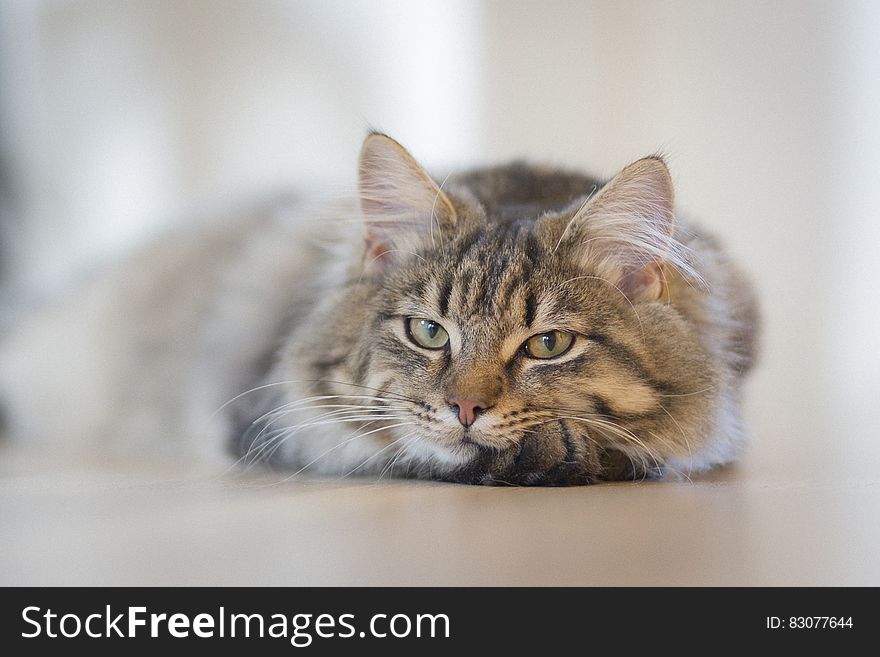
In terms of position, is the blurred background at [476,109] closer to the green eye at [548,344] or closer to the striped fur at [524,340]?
the striped fur at [524,340]

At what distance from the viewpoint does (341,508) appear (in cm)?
130

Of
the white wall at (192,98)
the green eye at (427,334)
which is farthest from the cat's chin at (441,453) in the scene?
the white wall at (192,98)

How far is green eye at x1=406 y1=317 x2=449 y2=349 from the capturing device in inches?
56.7

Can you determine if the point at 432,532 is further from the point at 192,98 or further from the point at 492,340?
the point at 192,98

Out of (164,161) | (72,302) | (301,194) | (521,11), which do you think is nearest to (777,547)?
(301,194)

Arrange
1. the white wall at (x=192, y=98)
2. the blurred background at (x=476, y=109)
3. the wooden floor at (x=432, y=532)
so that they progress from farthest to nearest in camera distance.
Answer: the white wall at (x=192, y=98) → the blurred background at (x=476, y=109) → the wooden floor at (x=432, y=532)

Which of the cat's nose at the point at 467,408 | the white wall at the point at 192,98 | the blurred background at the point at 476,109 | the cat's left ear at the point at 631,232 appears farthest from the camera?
the white wall at the point at 192,98

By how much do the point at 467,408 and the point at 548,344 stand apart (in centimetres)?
18

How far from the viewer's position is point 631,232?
4.75 feet

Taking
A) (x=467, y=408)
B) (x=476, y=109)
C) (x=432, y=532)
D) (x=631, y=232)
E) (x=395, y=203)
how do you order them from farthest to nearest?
(x=476, y=109)
(x=395, y=203)
(x=631, y=232)
(x=467, y=408)
(x=432, y=532)

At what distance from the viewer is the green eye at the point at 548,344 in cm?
139

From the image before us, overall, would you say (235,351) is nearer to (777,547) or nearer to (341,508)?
(341,508)

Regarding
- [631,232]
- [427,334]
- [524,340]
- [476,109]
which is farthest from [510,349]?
[476,109]
